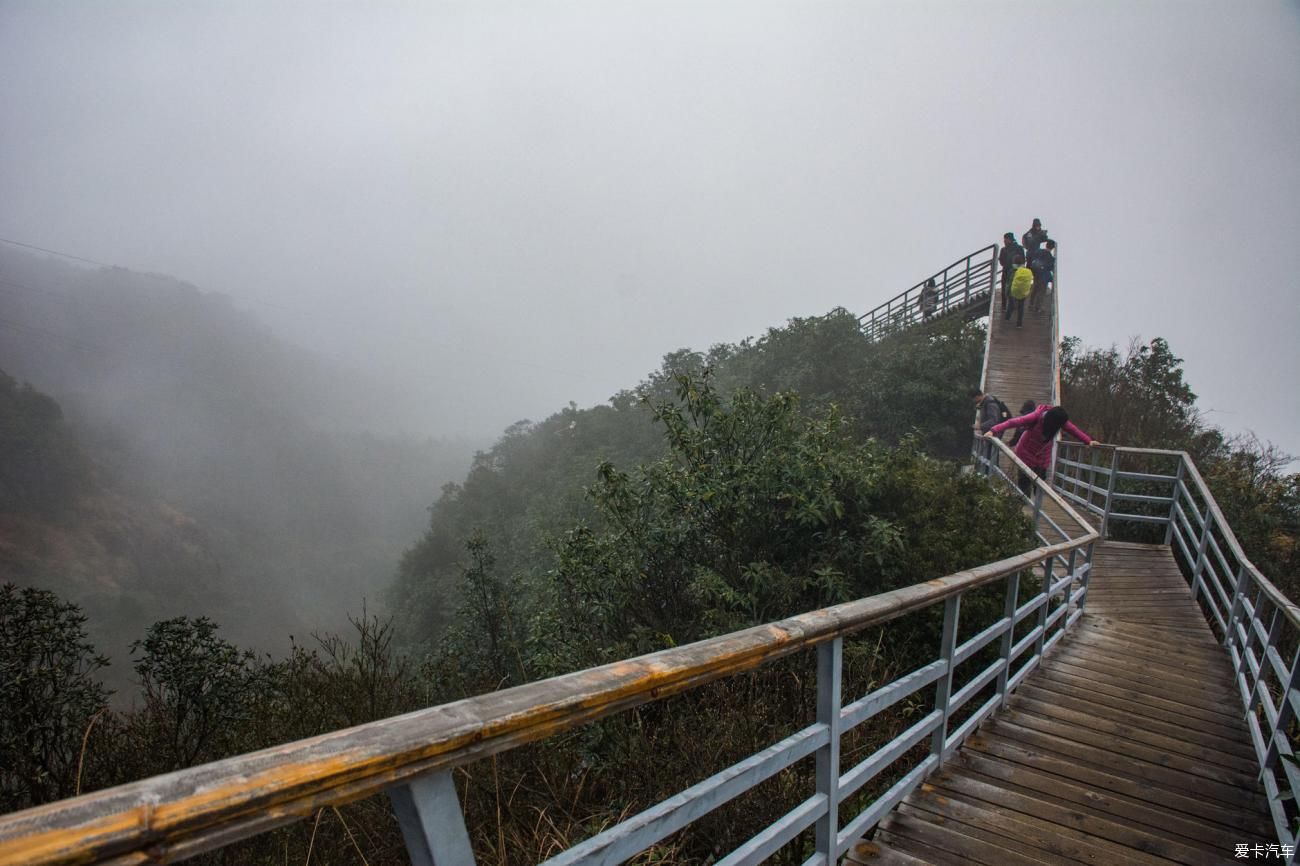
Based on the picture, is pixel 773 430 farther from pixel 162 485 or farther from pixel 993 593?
pixel 162 485

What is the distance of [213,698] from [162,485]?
89.8 m

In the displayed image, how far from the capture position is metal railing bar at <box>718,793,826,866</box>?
5.18 ft

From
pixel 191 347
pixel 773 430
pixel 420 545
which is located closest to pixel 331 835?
pixel 773 430

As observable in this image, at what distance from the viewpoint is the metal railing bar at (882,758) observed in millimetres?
2125

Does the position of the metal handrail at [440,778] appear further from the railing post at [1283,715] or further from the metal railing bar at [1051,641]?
the metal railing bar at [1051,641]

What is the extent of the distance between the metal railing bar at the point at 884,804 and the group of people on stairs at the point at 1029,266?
14655mm

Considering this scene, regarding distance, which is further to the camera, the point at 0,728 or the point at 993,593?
the point at 993,593

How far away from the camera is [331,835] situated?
3643mm

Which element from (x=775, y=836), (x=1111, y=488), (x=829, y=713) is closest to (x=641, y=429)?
(x=1111, y=488)

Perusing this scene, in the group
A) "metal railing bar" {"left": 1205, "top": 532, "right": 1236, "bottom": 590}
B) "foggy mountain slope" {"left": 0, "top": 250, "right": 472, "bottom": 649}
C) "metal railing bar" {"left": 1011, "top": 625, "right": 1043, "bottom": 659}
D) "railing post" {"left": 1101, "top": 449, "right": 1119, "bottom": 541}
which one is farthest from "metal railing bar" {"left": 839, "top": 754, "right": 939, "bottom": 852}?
"foggy mountain slope" {"left": 0, "top": 250, "right": 472, "bottom": 649}

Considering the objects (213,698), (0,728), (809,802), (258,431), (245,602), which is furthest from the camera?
(258,431)

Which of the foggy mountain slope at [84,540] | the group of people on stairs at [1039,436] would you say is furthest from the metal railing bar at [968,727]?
the foggy mountain slope at [84,540]

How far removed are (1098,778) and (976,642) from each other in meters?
1.07

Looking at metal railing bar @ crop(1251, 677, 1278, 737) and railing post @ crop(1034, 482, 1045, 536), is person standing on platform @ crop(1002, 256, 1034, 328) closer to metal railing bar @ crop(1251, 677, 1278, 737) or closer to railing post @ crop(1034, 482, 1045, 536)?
railing post @ crop(1034, 482, 1045, 536)
